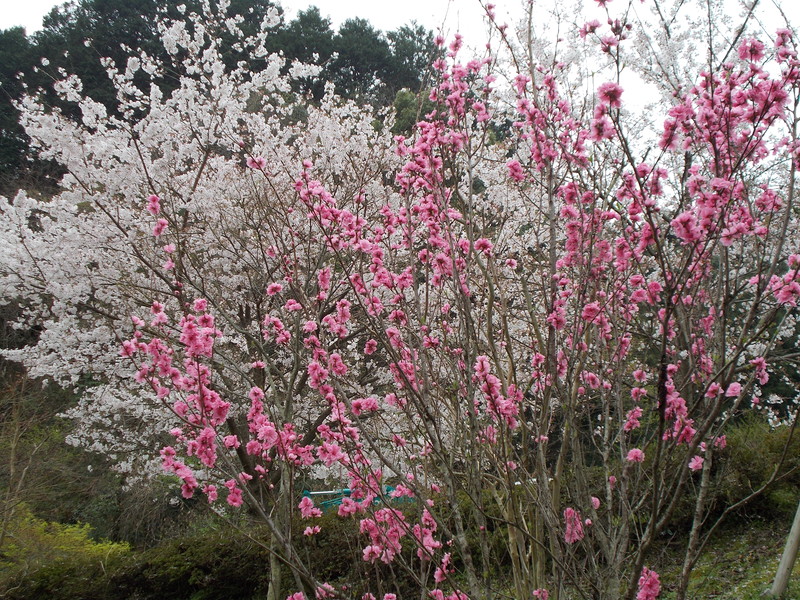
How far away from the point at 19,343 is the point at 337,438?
45.9 ft

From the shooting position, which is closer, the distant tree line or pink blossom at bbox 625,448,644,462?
pink blossom at bbox 625,448,644,462

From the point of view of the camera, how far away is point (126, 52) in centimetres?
1688

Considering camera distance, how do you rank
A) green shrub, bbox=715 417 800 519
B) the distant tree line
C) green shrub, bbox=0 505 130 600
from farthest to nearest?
Result: the distant tree line → green shrub, bbox=715 417 800 519 → green shrub, bbox=0 505 130 600

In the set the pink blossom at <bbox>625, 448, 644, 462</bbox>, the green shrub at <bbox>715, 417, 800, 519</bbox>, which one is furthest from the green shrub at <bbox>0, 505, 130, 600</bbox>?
the green shrub at <bbox>715, 417, 800, 519</bbox>

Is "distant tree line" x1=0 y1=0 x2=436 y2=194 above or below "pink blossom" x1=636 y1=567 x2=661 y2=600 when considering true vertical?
above

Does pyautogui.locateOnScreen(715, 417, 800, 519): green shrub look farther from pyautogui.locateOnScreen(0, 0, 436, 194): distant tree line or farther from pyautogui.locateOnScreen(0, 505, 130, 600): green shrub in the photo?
pyautogui.locateOnScreen(0, 0, 436, 194): distant tree line

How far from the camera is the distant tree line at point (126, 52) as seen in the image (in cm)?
1734

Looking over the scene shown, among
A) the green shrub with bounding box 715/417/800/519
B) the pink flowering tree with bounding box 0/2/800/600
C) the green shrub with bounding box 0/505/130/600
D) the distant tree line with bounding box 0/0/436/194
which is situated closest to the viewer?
the pink flowering tree with bounding box 0/2/800/600

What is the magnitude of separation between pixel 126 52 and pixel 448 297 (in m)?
17.4

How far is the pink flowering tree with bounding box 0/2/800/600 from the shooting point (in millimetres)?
2029

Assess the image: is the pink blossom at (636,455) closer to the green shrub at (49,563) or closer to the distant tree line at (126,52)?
the green shrub at (49,563)

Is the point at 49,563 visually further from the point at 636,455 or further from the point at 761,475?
the point at 761,475

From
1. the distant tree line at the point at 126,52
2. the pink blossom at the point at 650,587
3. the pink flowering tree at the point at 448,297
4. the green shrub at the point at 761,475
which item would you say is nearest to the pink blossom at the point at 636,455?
the pink flowering tree at the point at 448,297

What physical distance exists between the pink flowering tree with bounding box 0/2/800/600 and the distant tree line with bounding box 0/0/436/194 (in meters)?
10.6
